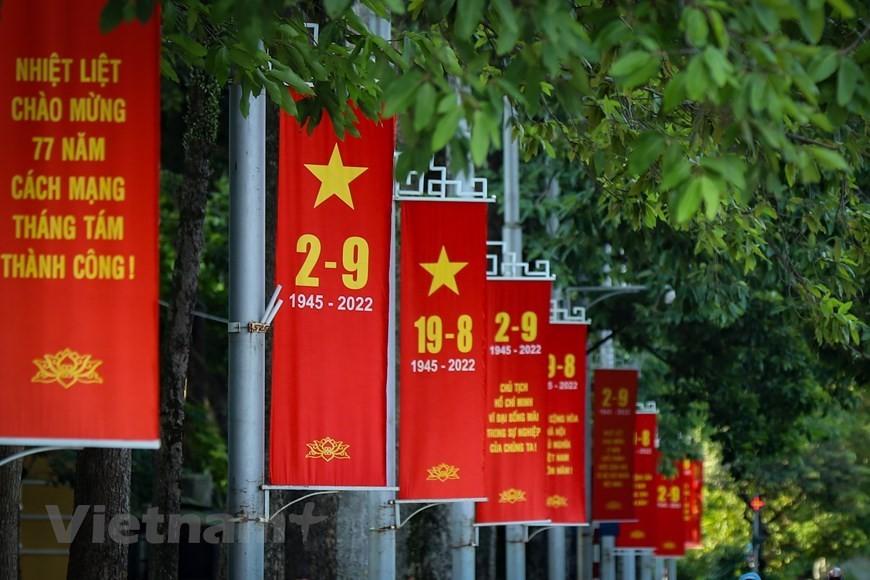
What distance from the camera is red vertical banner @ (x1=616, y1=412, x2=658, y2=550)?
32.8 metres

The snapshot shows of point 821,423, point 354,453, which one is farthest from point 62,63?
point 821,423

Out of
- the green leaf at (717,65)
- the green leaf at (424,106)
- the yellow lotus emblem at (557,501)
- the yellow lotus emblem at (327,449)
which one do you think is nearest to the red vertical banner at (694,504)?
the yellow lotus emblem at (557,501)

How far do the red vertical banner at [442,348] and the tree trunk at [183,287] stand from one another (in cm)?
225

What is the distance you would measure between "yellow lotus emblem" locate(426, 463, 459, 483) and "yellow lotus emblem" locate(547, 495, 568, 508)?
21.8ft

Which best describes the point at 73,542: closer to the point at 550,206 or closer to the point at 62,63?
the point at 62,63

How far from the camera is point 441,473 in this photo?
15141mm

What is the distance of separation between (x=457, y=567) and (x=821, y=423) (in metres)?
23.4

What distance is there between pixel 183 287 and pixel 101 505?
220 cm

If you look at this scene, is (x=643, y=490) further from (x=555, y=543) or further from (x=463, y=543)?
(x=463, y=543)

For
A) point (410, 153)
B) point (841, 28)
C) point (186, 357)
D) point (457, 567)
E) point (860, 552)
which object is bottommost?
point (860, 552)

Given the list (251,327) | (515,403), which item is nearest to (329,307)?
(251,327)

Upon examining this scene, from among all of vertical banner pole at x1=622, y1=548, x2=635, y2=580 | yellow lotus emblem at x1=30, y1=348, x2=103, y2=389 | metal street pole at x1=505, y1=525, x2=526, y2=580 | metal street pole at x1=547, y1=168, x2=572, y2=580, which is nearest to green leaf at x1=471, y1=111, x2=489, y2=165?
yellow lotus emblem at x1=30, y1=348, x2=103, y2=389

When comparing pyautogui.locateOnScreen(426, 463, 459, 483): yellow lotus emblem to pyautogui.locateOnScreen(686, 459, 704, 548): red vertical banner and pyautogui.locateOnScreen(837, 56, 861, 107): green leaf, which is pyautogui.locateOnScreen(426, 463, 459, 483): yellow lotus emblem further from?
pyautogui.locateOnScreen(686, 459, 704, 548): red vertical banner

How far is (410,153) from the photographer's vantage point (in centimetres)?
737
